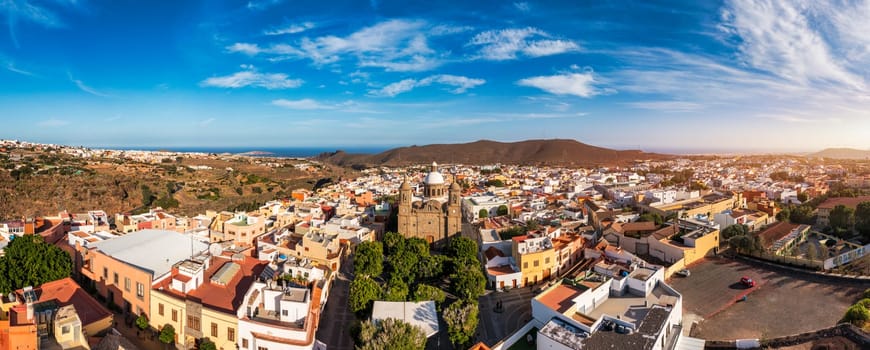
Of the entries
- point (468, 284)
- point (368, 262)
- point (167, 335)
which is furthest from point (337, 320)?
point (167, 335)

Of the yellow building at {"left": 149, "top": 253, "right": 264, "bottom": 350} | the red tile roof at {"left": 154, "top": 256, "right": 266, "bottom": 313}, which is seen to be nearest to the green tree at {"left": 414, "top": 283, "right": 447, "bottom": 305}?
the red tile roof at {"left": 154, "top": 256, "right": 266, "bottom": 313}

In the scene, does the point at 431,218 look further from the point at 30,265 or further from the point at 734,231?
the point at 30,265

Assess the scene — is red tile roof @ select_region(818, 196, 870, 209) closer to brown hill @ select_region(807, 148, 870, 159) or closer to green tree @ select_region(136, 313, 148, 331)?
green tree @ select_region(136, 313, 148, 331)

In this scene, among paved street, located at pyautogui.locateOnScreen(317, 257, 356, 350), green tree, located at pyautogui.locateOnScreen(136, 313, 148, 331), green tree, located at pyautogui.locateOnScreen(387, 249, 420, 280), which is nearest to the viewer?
green tree, located at pyautogui.locateOnScreen(136, 313, 148, 331)

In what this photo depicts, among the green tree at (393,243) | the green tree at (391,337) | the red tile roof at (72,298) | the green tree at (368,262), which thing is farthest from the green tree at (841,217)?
the red tile roof at (72,298)

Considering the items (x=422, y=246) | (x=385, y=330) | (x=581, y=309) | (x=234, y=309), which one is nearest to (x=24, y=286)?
A: (x=234, y=309)

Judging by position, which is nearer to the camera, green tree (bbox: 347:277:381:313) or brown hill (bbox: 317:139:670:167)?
green tree (bbox: 347:277:381:313)

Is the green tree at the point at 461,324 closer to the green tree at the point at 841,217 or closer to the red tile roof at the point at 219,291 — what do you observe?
the red tile roof at the point at 219,291
